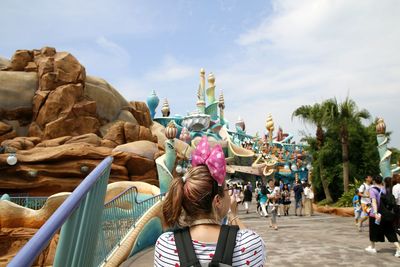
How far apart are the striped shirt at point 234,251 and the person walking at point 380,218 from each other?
20.1 ft

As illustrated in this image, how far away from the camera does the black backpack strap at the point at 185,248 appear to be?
1597mm

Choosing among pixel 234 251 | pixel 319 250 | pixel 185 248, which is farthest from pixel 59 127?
pixel 234 251

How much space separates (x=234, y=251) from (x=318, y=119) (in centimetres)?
1922

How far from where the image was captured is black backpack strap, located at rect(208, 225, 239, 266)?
1557mm

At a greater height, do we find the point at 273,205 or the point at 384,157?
the point at 384,157

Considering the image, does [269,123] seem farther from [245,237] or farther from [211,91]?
[245,237]

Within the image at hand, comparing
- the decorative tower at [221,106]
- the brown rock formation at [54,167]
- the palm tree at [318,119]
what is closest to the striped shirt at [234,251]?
the brown rock formation at [54,167]

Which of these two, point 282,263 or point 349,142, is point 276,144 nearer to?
point 349,142

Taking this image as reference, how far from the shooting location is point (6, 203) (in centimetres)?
1178

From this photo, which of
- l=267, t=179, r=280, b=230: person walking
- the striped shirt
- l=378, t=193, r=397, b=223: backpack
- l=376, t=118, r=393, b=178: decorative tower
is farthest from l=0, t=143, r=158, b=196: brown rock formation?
the striped shirt

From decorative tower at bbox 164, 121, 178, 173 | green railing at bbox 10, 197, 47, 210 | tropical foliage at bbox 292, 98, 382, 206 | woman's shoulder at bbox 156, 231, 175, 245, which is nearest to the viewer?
woman's shoulder at bbox 156, 231, 175, 245

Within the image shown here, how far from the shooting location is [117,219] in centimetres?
725

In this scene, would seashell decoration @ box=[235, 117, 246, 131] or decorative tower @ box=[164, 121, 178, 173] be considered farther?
seashell decoration @ box=[235, 117, 246, 131]

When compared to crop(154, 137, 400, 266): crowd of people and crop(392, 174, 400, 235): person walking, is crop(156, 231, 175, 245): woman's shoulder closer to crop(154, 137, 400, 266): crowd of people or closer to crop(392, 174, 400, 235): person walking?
crop(154, 137, 400, 266): crowd of people
